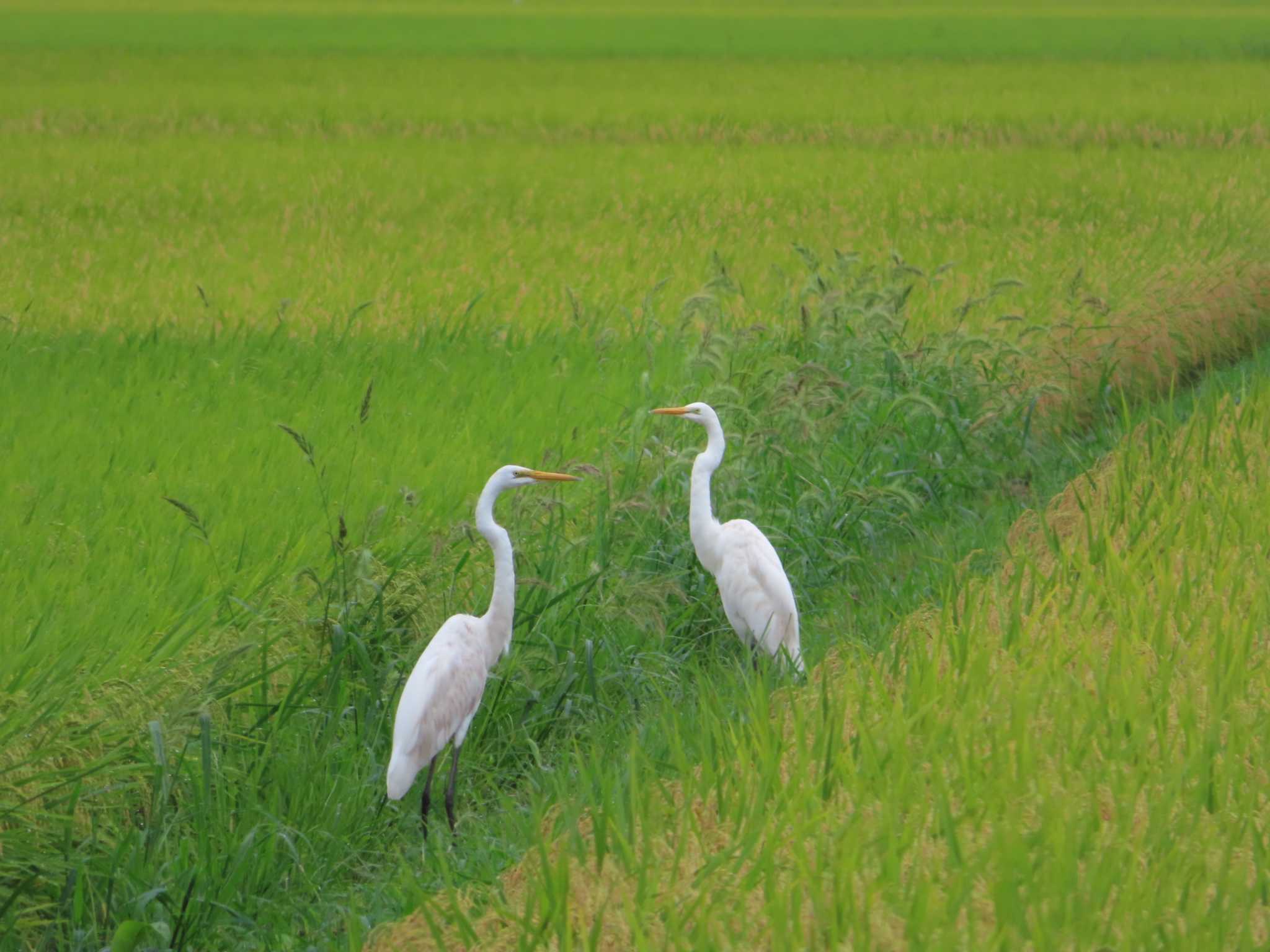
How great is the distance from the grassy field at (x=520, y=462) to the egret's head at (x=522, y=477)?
0.43 metres

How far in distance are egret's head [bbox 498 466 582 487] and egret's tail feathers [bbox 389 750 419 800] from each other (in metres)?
0.75

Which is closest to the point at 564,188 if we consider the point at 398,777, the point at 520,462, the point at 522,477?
the point at 520,462

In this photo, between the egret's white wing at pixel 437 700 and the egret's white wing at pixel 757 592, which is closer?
the egret's white wing at pixel 437 700

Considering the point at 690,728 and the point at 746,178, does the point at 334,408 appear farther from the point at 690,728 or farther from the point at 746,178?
the point at 746,178

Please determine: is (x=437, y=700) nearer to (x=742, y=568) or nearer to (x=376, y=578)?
(x=376, y=578)

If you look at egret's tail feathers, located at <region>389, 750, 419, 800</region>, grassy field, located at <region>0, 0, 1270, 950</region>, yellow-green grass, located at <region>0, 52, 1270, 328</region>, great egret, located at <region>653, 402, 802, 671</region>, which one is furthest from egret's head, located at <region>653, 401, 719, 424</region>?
yellow-green grass, located at <region>0, 52, 1270, 328</region>

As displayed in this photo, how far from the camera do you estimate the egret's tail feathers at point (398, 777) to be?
11.1ft

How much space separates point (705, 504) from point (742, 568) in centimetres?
33

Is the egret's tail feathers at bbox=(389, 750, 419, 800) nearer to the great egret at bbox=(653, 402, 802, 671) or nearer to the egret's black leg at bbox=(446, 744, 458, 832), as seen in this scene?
the egret's black leg at bbox=(446, 744, 458, 832)

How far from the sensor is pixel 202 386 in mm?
5977

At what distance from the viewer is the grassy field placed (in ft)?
10.7

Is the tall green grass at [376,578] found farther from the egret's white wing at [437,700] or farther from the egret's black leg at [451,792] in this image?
the egret's white wing at [437,700]

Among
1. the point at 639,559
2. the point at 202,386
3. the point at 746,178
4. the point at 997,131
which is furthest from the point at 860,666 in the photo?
the point at 997,131

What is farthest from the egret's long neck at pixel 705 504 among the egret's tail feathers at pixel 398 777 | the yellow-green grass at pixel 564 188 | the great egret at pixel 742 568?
the yellow-green grass at pixel 564 188
